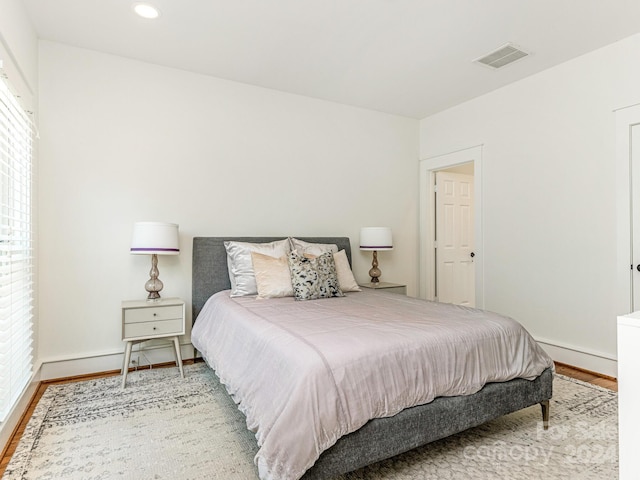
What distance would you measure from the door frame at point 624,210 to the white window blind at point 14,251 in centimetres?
413

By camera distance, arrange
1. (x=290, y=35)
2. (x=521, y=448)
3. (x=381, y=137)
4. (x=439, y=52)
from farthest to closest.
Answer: (x=381, y=137) < (x=439, y=52) < (x=290, y=35) < (x=521, y=448)

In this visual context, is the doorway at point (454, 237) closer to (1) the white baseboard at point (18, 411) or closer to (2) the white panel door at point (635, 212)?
(2) the white panel door at point (635, 212)

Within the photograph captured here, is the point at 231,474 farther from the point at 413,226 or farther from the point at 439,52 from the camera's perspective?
the point at 413,226

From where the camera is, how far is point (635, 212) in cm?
291

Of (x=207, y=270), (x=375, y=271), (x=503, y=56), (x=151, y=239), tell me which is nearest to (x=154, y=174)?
(x=151, y=239)

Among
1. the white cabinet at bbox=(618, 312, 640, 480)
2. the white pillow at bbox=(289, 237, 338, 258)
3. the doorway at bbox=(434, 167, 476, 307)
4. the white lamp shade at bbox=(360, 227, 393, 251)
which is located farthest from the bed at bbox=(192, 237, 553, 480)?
the doorway at bbox=(434, 167, 476, 307)

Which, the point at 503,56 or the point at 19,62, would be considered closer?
the point at 19,62

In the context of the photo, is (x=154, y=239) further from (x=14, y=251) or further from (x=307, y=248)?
(x=307, y=248)

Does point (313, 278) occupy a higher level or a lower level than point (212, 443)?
higher

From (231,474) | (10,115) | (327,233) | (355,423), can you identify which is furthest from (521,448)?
(10,115)

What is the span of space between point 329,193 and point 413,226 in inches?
53.0

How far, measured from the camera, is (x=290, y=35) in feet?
9.39

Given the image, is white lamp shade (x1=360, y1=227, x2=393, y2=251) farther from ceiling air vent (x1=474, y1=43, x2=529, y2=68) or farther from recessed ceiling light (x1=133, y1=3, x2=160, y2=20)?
recessed ceiling light (x1=133, y1=3, x2=160, y2=20)

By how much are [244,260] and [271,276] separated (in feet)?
1.06
